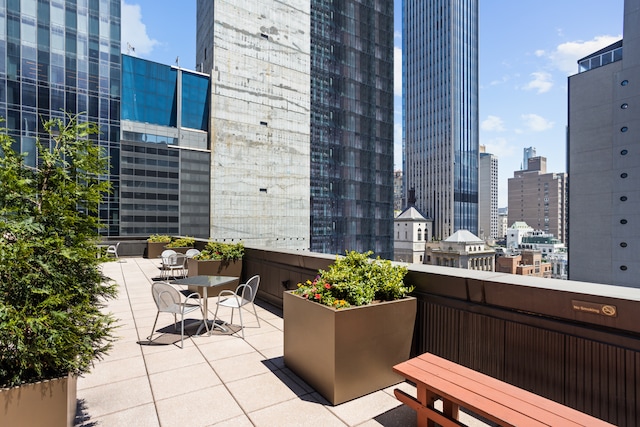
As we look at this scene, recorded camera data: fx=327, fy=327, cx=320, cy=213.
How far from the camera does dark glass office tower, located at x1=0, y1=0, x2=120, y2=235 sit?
36.4 metres

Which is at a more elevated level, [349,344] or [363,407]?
[349,344]

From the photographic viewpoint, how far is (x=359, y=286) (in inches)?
149

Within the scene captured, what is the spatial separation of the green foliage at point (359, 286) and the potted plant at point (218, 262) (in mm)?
5121

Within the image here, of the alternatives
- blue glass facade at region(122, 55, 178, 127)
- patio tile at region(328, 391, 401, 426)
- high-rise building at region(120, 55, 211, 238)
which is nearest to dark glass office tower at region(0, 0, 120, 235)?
blue glass facade at region(122, 55, 178, 127)

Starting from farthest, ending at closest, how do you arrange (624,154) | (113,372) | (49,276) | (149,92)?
(149,92), (624,154), (113,372), (49,276)

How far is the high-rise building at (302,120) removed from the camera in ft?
150

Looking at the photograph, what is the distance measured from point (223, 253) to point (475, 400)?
7.57m

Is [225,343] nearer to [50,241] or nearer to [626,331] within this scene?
[50,241]

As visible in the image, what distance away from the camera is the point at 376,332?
364 cm

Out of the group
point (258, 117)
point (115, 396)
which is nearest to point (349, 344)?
point (115, 396)

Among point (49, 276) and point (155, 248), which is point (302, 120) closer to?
point (155, 248)

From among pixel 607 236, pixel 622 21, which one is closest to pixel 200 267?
pixel 607 236

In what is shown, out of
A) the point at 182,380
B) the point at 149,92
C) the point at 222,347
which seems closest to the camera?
the point at 182,380

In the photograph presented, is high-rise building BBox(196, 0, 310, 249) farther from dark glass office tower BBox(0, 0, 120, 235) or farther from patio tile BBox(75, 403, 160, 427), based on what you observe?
patio tile BBox(75, 403, 160, 427)
